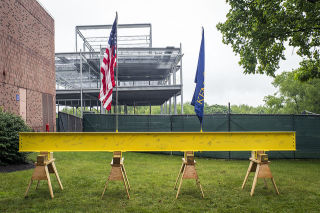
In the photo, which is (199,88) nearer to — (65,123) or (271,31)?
(271,31)

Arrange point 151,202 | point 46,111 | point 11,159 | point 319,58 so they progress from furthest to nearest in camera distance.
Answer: point 46,111, point 319,58, point 11,159, point 151,202

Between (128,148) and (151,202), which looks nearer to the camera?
(151,202)

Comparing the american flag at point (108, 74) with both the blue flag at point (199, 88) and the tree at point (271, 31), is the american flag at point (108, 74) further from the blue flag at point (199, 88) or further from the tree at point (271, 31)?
the tree at point (271, 31)

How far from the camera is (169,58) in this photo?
26.4 meters

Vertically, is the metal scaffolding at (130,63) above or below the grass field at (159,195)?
above

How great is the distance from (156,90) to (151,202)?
2037 cm

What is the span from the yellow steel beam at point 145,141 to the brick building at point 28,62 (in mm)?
9579

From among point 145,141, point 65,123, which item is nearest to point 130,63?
point 65,123

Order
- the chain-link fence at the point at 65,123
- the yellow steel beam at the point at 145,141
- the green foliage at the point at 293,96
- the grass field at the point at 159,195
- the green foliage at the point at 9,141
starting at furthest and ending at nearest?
the green foliage at the point at 293,96
the chain-link fence at the point at 65,123
the green foliage at the point at 9,141
the yellow steel beam at the point at 145,141
the grass field at the point at 159,195

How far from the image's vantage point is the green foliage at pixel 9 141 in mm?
8514

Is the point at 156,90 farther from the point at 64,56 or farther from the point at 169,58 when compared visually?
the point at 64,56

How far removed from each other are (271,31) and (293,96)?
149 ft

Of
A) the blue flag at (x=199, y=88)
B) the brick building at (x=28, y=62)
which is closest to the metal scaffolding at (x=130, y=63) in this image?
the brick building at (x=28, y=62)

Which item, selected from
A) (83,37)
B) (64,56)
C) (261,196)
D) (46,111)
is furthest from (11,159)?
(83,37)
